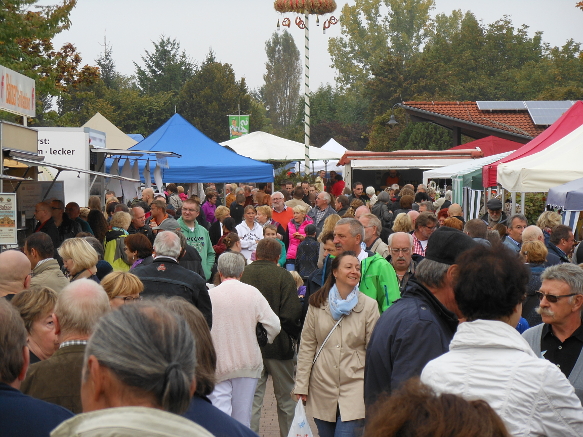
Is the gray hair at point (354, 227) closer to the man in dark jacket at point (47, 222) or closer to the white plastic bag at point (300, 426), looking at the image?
the white plastic bag at point (300, 426)

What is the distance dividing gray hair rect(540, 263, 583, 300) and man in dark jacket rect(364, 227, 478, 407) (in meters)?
0.92

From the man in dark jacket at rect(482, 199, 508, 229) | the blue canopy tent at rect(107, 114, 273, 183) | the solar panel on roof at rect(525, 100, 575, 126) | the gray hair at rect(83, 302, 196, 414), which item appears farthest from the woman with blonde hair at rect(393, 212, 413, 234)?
the solar panel on roof at rect(525, 100, 575, 126)

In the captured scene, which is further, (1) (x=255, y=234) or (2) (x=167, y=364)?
(1) (x=255, y=234)

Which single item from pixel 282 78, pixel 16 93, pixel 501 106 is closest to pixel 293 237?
pixel 16 93

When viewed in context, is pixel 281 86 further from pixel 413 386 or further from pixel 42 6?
pixel 413 386

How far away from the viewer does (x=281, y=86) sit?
118000 millimetres

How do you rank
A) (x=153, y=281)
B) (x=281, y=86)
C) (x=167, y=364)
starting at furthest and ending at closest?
(x=281, y=86) < (x=153, y=281) < (x=167, y=364)

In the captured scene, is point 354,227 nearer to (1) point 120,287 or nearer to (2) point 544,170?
(1) point 120,287

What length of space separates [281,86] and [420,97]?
5653 cm

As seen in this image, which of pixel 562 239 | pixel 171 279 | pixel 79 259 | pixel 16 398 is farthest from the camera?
pixel 562 239

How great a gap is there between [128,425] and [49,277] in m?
4.74

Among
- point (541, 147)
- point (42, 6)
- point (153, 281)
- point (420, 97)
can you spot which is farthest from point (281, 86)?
point (153, 281)

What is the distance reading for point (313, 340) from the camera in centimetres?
542

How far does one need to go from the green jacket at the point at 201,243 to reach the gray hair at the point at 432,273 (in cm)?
662
